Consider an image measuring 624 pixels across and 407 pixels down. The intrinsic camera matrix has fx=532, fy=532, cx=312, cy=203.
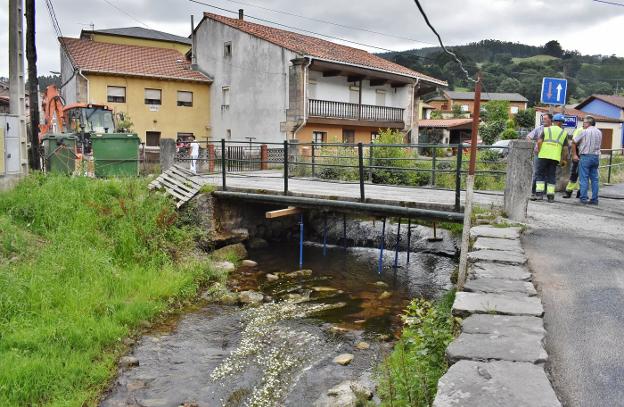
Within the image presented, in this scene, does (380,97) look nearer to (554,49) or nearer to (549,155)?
(549,155)

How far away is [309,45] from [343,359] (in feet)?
74.1

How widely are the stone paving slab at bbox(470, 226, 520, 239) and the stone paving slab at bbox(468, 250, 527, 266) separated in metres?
0.86

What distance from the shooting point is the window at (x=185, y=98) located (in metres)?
28.4

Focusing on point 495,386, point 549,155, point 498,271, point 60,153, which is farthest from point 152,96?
point 495,386

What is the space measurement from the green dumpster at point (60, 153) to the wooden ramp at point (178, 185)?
429cm

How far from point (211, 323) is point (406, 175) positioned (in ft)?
26.9

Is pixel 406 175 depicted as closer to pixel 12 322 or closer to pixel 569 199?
pixel 569 199

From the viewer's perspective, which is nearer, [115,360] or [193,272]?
[115,360]

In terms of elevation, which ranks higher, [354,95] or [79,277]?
[354,95]

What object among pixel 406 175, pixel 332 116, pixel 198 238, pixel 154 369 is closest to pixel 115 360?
pixel 154 369

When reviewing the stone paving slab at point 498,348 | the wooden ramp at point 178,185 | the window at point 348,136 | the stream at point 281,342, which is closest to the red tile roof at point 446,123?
the window at point 348,136

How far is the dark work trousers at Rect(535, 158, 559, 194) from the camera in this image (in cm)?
973

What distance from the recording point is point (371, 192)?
1118 centimetres

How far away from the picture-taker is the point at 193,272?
31.0 ft
